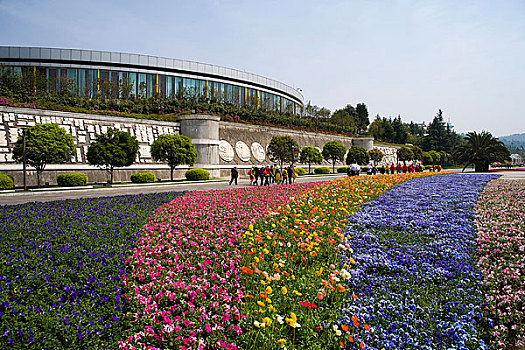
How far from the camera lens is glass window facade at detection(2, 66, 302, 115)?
1842 inches

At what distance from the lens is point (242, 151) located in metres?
39.5

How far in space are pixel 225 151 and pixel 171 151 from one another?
9.84 metres

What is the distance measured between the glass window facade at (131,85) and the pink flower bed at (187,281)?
41.2 m

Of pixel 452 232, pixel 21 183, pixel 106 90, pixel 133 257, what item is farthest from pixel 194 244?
pixel 106 90

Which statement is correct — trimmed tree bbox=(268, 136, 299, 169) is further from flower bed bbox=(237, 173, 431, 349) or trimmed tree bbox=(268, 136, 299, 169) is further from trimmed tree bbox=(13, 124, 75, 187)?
flower bed bbox=(237, 173, 431, 349)

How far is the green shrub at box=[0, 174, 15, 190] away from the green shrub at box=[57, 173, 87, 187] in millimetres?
2486

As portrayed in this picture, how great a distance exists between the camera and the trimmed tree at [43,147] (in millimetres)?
21016

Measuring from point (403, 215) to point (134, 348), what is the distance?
8.09 meters

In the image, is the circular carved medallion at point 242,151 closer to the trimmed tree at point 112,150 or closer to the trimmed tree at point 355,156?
the trimmed tree at point 112,150

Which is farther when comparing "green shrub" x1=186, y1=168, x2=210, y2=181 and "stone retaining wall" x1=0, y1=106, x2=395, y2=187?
"green shrub" x1=186, y1=168, x2=210, y2=181

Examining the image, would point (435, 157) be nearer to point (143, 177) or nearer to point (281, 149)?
point (281, 149)

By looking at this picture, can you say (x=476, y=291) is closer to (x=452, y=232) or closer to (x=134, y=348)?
(x=452, y=232)

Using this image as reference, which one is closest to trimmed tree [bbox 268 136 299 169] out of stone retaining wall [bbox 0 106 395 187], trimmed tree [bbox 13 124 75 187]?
stone retaining wall [bbox 0 106 395 187]

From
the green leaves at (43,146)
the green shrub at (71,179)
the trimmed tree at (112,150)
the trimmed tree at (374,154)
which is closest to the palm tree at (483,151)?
the trimmed tree at (374,154)
